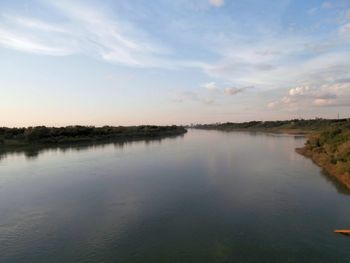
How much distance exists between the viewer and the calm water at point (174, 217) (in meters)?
8.62

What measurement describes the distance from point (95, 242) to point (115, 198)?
520 cm

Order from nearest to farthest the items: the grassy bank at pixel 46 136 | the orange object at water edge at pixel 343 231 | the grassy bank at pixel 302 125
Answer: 1. the orange object at water edge at pixel 343 231
2. the grassy bank at pixel 46 136
3. the grassy bank at pixel 302 125

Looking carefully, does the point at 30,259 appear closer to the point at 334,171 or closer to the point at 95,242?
the point at 95,242

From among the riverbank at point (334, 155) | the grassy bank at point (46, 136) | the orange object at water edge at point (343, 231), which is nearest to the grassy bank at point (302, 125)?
the riverbank at point (334, 155)

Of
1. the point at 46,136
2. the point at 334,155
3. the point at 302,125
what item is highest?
the point at 302,125

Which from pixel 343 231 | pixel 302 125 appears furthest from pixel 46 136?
pixel 302 125

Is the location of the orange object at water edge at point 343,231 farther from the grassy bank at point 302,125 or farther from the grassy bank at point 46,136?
the grassy bank at point 302,125

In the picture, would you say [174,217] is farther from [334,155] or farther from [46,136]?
[46,136]

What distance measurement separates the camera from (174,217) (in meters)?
11.5

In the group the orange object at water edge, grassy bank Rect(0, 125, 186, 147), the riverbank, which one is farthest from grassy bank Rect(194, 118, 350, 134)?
the orange object at water edge

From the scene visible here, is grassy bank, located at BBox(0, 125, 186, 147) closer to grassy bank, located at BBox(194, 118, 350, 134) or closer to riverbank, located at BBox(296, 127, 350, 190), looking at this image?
riverbank, located at BBox(296, 127, 350, 190)

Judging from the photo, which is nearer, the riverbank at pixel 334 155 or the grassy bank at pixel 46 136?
the riverbank at pixel 334 155

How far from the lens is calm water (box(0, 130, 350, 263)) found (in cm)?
862

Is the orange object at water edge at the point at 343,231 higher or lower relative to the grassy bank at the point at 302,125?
lower
